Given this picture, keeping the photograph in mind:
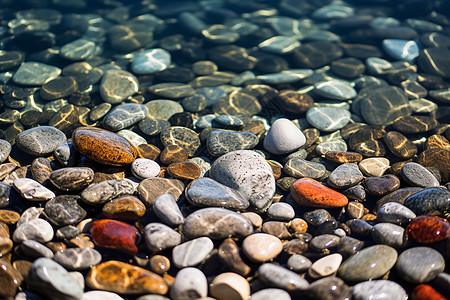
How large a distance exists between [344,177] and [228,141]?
161cm

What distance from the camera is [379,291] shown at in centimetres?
276

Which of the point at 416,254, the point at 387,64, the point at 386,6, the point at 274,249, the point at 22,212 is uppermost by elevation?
the point at 386,6

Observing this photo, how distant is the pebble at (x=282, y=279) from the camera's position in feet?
9.28

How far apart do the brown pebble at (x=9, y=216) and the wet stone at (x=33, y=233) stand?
256 millimetres

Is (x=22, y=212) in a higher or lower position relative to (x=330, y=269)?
lower

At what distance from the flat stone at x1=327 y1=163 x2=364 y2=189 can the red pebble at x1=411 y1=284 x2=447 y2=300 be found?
137 centimetres

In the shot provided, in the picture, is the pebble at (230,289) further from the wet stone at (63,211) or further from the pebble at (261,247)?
the wet stone at (63,211)

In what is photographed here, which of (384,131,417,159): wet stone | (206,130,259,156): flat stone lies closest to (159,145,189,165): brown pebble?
(206,130,259,156): flat stone

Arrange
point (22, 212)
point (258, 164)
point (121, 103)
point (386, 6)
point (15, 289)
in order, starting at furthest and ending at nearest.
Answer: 1. point (386, 6)
2. point (121, 103)
3. point (258, 164)
4. point (22, 212)
5. point (15, 289)

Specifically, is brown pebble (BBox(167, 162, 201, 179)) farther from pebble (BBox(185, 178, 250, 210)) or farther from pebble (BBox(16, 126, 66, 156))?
pebble (BBox(16, 126, 66, 156))

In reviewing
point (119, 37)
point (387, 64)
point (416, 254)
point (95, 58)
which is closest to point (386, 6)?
point (387, 64)

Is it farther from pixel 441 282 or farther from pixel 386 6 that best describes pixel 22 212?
pixel 386 6

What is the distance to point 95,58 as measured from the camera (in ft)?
23.6

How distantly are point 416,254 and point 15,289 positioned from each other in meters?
3.59
